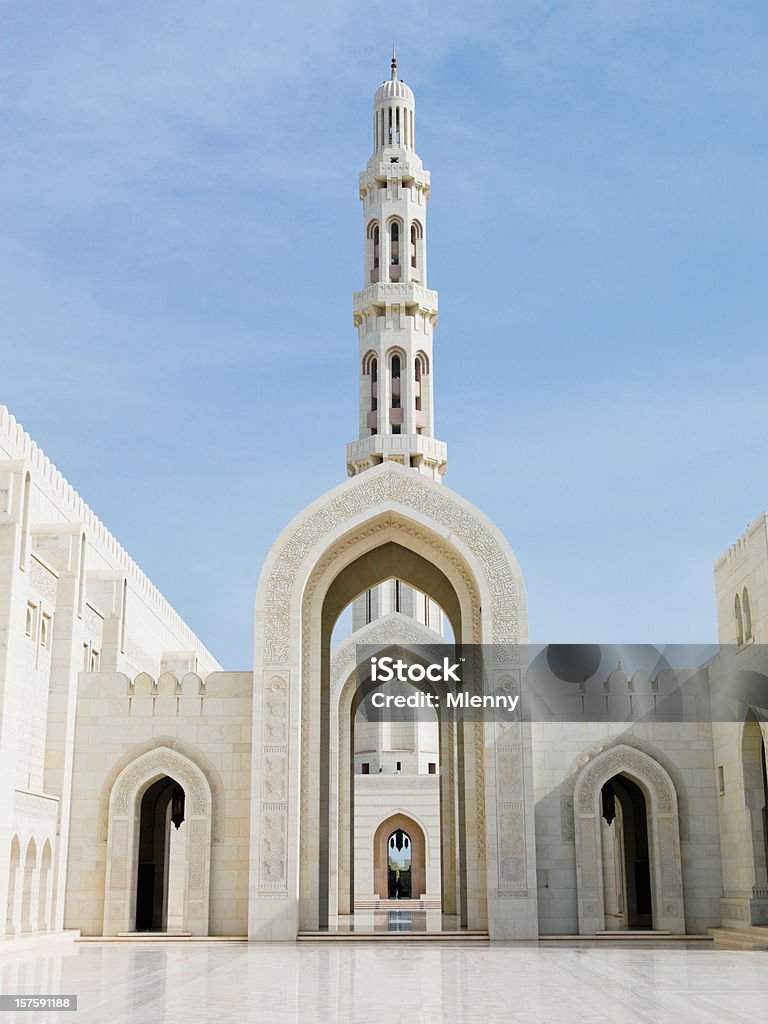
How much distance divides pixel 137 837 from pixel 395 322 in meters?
15.3

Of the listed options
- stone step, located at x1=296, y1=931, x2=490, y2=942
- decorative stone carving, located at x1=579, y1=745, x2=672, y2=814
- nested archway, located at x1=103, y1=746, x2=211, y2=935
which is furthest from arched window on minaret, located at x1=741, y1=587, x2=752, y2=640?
nested archway, located at x1=103, y1=746, x2=211, y2=935

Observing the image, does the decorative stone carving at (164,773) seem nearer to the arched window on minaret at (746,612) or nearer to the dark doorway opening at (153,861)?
the dark doorway opening at (153,861)

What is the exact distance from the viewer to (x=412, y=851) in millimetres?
32812

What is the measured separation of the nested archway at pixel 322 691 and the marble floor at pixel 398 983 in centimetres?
124

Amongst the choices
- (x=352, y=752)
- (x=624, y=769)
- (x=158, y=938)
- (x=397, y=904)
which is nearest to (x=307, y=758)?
(x=158, y=938)

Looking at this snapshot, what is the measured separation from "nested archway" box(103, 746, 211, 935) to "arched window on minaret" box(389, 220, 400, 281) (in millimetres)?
15637

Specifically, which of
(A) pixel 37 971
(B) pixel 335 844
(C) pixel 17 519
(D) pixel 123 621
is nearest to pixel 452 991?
(A) pixel 37 971

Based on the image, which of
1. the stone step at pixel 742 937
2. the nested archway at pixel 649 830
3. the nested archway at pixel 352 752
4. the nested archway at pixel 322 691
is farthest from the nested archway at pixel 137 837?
the stone step at pixel 742 937

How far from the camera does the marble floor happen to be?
7918 millimetres

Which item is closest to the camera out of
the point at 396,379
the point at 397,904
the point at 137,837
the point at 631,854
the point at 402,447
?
the point at 137,837

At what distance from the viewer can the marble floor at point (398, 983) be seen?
792 cm

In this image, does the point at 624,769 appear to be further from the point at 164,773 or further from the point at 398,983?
the point at 398,983

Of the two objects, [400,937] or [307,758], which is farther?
[307,758]

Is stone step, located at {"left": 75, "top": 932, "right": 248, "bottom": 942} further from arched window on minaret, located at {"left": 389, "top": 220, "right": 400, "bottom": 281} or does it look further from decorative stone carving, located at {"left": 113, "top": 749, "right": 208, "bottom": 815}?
arched window on minaret, located at {"left": 389, "top": 220, "right": 400, "bottom": 281}
